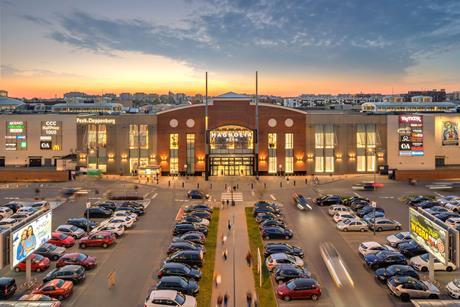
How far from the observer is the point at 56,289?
21.8 meters

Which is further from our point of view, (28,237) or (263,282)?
(263,282)

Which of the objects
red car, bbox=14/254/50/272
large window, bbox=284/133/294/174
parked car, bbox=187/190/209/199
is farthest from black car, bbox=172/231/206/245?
large window, bbox=284/133/294/174

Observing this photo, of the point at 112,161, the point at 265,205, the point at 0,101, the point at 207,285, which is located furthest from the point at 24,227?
the point at 0,101

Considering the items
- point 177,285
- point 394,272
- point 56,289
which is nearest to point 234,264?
point 177,285

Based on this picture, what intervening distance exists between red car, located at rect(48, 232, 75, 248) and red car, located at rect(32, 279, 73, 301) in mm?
8367

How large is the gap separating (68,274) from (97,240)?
22.2ft

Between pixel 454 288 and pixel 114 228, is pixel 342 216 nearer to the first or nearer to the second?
pixel 454 288

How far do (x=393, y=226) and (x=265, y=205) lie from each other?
468 inches

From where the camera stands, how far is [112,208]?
42.6 metres

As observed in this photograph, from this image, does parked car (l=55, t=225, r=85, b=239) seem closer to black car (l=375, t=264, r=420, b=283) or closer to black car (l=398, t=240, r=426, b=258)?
black car (l=375, t=264, r=420, b=283)

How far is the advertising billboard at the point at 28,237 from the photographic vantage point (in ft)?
70.0

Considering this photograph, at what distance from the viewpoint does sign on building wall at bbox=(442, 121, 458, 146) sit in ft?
221

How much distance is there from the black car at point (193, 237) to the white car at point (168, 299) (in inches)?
354

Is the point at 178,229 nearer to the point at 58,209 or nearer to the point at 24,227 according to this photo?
the point at 24,227
